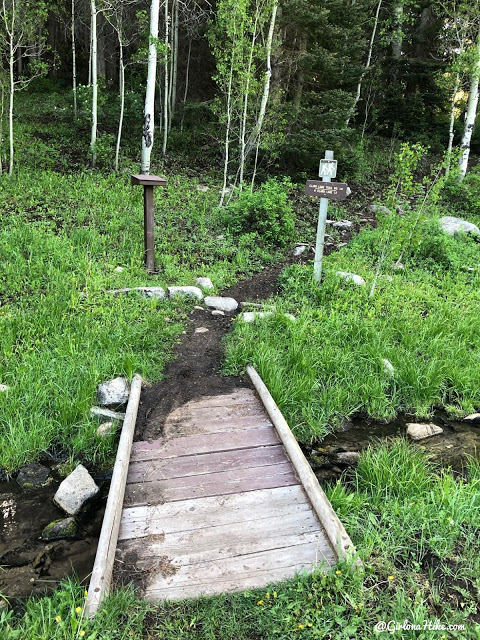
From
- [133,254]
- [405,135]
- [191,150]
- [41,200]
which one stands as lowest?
[133,254]

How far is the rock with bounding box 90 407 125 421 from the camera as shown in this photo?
4.32 metres

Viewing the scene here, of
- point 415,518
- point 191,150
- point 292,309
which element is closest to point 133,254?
point 292,309

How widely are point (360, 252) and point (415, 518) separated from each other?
6.74m

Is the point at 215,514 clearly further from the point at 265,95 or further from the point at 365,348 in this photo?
the point at 265,95

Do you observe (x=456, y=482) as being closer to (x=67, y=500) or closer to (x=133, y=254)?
(x=67, y=500)

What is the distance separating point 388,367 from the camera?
209 inches

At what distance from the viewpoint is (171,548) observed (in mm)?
2760

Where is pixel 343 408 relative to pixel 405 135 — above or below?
below

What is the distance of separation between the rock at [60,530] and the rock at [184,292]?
12.6ft

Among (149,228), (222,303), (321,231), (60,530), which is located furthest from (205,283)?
(60,530)

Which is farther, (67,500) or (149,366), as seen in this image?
(149,366)

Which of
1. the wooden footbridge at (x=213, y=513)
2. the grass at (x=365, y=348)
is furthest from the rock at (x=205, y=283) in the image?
the wooden footbridge at (x=213, y=513)

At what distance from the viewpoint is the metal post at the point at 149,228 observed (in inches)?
274

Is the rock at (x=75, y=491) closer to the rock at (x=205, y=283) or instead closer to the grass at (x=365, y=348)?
the grass at (x=365, y=348)
